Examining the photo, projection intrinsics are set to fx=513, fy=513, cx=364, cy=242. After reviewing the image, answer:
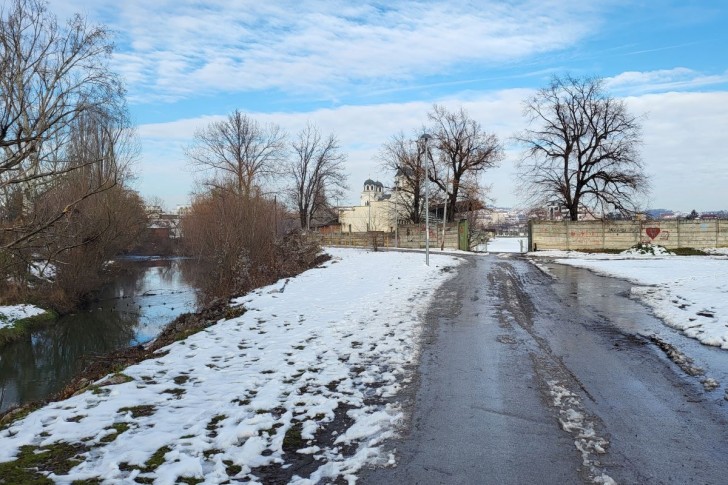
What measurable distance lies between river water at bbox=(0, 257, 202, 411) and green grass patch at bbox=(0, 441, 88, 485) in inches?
236

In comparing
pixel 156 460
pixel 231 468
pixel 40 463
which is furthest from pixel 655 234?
pixel 40 463

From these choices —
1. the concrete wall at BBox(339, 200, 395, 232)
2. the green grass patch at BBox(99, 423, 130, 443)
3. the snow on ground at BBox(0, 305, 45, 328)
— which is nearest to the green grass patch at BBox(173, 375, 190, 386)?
the green grass patch at BBox(99, 423, 130, 443)

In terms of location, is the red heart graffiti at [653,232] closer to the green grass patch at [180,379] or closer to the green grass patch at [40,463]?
the green grass patch at [180,379]

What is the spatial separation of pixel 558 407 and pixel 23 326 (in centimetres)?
2006

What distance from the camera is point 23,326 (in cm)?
1906

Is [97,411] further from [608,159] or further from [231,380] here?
[608,159]

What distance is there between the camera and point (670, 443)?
15.0 ft

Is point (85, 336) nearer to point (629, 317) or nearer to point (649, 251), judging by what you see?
point (629, 317)

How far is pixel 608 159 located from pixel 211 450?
141ft

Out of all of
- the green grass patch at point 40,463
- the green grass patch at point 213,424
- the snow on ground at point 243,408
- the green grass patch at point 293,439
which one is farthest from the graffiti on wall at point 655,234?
the green grass patch at point 40,463

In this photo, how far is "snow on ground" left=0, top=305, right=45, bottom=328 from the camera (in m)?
18.9

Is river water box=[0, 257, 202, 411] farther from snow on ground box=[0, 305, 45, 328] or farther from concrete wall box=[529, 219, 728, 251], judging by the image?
concrete wall box=[529, 219, 728, 251]

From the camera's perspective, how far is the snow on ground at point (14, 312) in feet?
62.0

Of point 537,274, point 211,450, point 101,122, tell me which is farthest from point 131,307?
point 211,450
